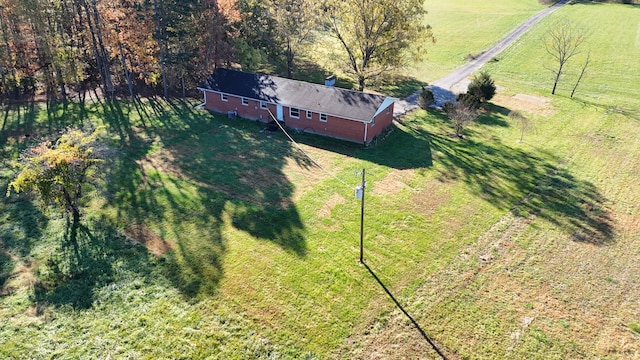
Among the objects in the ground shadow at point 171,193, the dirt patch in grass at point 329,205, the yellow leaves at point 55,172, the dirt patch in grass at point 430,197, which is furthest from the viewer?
the dirt patch in grass at point 430,197

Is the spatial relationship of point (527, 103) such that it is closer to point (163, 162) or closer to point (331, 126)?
point (331, 126)

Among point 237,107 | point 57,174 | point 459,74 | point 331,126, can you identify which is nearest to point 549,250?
point 331,126

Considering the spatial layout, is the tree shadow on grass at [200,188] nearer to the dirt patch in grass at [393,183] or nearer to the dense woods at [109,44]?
the dirt patch in grass at [393,183]

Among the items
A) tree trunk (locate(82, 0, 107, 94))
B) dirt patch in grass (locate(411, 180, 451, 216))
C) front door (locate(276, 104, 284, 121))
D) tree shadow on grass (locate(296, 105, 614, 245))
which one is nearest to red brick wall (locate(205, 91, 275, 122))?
front door (locate(276, 104, 284, 121))

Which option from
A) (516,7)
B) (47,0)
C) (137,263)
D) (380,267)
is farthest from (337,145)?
(516,7)

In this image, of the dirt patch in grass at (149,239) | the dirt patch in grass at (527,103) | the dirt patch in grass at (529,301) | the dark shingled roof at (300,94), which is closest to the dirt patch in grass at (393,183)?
the dark shingled roof at (300,94)
